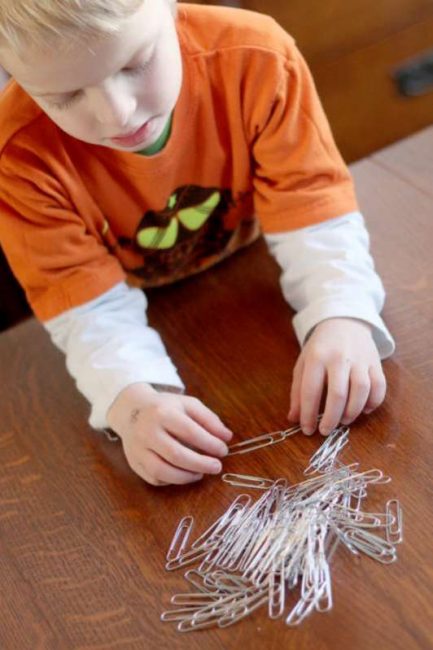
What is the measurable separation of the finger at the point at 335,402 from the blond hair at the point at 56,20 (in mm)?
422

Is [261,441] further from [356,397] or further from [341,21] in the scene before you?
[341,21]

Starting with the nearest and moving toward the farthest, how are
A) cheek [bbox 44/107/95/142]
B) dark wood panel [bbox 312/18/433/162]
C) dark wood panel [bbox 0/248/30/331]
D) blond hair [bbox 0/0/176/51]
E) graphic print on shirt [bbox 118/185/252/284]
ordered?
blond hair [bbox 0/0/176/51] < cheek [bbox 44/107/95/142] < graphic print on shirt [bbox 118/185/252/284] < dark wood panel [bbox 0/248/30/331] < dark wood panel [bbox 312/18/433/162]

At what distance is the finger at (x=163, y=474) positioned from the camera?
2.97 feet

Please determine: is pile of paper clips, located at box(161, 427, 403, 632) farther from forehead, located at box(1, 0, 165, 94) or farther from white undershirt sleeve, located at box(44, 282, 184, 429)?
forehead, located at box(1, 0, 165, 94)

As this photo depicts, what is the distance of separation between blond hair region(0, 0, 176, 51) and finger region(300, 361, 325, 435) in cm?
41

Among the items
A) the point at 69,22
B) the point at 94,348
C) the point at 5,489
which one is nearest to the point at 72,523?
the point at 5,489

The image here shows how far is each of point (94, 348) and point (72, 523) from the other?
22cm

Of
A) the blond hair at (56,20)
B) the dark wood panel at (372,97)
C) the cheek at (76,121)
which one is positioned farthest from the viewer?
the dark wood panel at (372,97)

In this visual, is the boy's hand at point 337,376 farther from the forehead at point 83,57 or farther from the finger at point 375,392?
the forehead at point 83,57

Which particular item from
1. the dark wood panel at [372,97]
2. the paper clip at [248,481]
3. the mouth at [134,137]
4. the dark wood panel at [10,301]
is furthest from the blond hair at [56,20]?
the dark wood panel at [372,97]

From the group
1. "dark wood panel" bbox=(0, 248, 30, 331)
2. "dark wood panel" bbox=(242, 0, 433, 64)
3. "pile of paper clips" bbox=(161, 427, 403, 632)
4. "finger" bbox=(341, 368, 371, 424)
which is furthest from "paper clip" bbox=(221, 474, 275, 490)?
"dark wood panel" bbox=(242, 0, 433, 64)

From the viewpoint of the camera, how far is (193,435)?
929mm

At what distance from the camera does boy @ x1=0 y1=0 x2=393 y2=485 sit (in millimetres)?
911

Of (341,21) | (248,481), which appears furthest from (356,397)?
(341,21)
